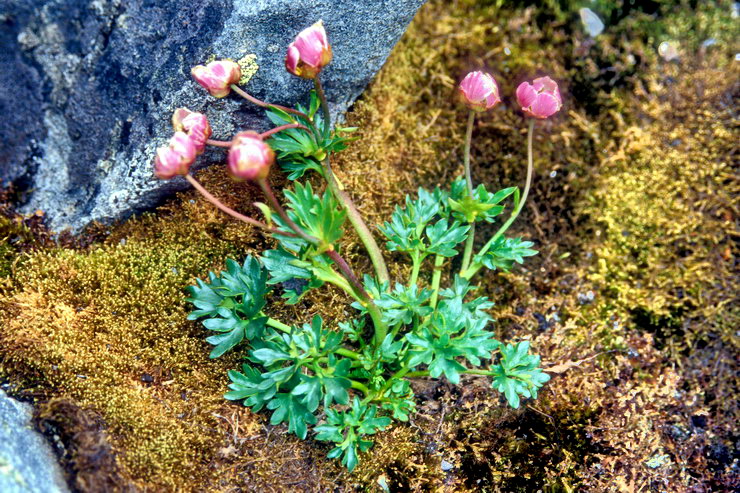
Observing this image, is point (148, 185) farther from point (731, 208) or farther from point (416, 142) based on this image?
point (731, 208)

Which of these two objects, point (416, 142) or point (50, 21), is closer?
point (50, 21)

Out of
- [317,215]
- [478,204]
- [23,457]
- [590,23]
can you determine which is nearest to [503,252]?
[478,204]

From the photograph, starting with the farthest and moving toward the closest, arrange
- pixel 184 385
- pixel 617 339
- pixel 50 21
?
pixel 617 339 → pixel 50 21 → pixel 184 385

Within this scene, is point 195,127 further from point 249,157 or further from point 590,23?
point 590,23

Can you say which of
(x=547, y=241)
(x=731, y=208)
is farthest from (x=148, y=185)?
(x=731, y=208)

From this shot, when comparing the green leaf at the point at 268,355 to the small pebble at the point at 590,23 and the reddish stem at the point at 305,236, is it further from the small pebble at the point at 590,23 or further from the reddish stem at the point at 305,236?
the small pebble at the point at 590,23

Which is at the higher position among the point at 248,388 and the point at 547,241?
the point at 547,241
